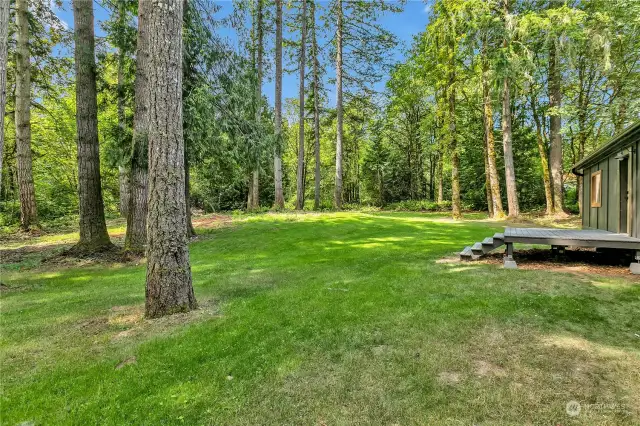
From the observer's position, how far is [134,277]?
236 inches

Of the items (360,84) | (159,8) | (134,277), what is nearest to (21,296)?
(134,277)

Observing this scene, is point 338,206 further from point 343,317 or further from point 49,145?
point 343,317

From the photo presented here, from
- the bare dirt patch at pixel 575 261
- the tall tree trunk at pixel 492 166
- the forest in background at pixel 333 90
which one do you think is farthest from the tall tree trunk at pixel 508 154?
the bare dirt patch at pixel 575 261

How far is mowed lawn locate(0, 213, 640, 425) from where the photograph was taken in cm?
225

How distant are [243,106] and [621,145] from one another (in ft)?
27.5

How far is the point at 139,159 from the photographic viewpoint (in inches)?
283

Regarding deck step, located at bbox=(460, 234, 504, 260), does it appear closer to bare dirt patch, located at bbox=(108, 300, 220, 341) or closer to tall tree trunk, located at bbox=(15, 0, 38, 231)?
bare dirt patch, located at bbox=(108, 300, 220, 341)

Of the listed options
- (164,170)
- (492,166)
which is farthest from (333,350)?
(492,166)

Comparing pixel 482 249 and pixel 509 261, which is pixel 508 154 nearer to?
pixel 482 249

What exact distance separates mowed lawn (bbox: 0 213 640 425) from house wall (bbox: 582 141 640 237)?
1965 mm

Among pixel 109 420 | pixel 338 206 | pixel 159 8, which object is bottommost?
pixel 109 420

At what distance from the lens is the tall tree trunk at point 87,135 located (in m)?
7.55

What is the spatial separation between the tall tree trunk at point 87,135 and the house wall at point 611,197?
1103 cm

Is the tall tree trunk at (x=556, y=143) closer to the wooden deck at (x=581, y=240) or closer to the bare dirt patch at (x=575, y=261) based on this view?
the bare dirt patch at (x=575, y=261)
